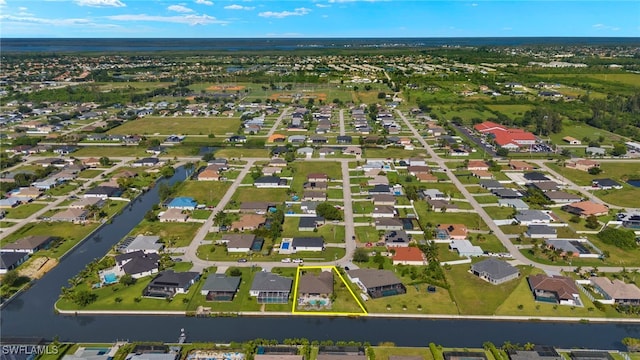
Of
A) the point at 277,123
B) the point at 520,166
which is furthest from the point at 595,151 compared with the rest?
the point at 277,123

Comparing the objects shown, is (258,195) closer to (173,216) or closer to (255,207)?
(255,207)

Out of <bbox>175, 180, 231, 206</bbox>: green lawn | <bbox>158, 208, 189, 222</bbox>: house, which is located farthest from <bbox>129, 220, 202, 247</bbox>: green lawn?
<bbox>175, 180, 231, 206</bbox>: green lawn

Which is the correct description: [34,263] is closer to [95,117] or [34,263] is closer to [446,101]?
[95,117]

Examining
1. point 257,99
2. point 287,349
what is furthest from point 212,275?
point 257,99

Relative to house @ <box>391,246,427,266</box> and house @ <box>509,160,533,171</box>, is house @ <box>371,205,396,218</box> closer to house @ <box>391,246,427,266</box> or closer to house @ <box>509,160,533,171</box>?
house @ <box>391,246,427,266</box>

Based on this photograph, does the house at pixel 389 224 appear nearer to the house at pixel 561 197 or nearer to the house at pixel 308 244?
the house at pixel 308 244

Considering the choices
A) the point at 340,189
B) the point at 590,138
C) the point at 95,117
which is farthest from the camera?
the point at 95,117
